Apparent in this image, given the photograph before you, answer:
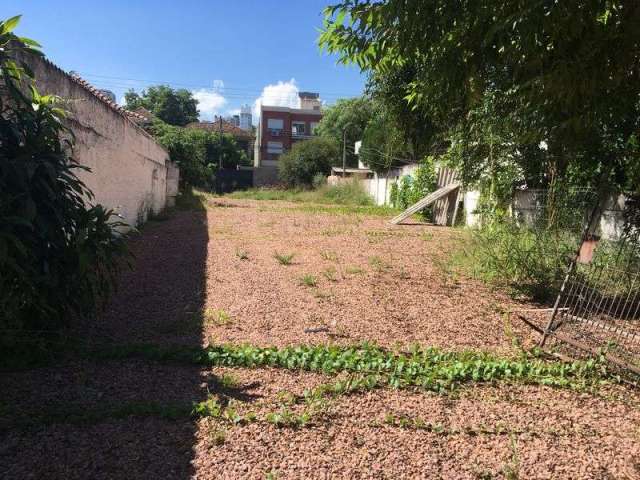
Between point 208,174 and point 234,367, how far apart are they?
22.5 m

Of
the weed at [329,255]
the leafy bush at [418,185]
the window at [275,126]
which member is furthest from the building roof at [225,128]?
the weed at [329,255]

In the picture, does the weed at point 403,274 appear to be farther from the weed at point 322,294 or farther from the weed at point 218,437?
the weed at point 218,437

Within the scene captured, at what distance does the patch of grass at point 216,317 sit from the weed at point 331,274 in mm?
1916

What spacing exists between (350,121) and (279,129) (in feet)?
36.0

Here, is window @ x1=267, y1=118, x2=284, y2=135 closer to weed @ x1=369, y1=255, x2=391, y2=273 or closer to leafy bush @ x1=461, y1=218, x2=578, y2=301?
weed @ x1=369, y1=255, x2=391, y2=273

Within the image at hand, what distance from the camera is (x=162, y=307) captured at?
4793mm

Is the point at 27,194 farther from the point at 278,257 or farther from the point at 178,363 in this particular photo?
the point at 278,257

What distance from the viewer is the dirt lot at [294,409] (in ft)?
7.81

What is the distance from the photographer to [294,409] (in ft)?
9.49

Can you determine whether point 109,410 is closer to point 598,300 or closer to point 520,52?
point 520,52

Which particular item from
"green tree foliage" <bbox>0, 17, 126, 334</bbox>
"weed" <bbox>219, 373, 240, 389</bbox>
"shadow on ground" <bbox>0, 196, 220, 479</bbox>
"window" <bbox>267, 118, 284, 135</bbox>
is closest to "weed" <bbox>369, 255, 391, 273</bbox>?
"shadow on ground" <bbox>0, 196, 220, 479</bbox>

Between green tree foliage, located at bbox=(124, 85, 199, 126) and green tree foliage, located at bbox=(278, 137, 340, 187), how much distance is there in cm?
2268

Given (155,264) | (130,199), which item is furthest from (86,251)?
(130,199)

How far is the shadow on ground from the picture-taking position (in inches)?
90.2
